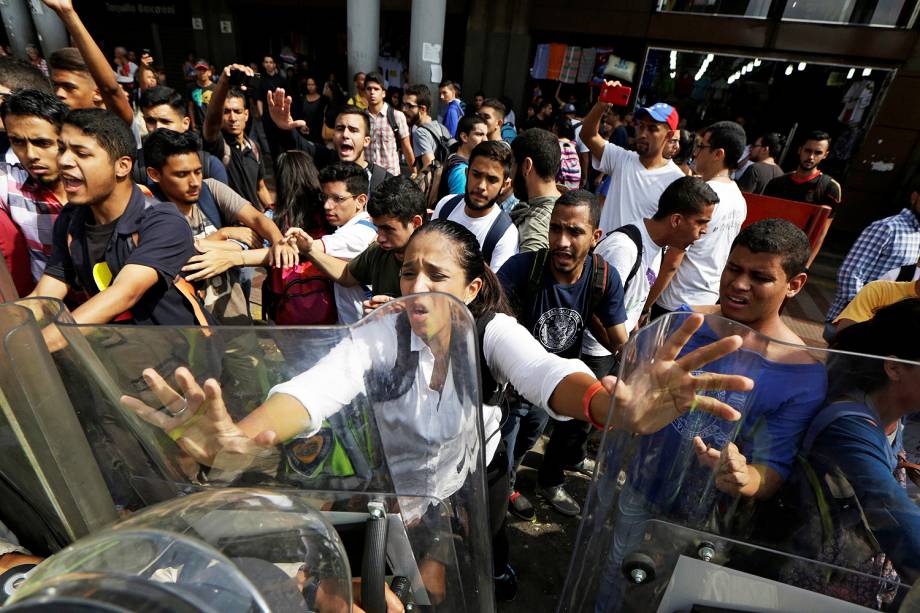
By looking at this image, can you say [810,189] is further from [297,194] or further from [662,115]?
[297,194]

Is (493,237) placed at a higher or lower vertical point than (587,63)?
lower

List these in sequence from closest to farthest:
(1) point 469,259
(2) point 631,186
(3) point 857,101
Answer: (1) point 469,259
(2) point 631,186
(3) point 857,101

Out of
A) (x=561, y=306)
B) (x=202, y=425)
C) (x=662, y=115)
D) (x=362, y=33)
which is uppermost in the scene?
(x=362, y=33)

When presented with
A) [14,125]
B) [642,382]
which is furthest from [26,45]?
[642,382]

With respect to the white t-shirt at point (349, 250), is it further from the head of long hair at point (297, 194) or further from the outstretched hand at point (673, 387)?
the outstretched hand at point (673, 387)

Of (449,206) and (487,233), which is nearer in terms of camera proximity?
(487,233)

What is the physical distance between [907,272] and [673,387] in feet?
10.3

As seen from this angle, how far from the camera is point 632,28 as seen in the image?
868 cm

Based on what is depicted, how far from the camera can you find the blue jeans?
2178 mm

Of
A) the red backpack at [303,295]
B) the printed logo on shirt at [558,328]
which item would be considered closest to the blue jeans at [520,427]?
the printed logo on shirt at [558,328]

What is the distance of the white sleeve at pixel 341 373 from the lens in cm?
93

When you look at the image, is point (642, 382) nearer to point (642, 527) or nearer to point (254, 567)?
point (642, 527)

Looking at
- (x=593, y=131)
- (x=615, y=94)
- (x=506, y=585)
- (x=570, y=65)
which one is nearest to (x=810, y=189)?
(x=593, y=131)

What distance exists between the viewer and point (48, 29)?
Result: 11.2 metres
